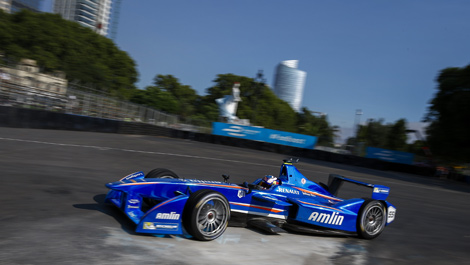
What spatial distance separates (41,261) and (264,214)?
3073mm

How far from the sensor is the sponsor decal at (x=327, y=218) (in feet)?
18.8

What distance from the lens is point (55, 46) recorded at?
49062 mm

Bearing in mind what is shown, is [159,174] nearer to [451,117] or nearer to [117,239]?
[117,239]

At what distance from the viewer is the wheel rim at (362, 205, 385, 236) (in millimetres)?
6223

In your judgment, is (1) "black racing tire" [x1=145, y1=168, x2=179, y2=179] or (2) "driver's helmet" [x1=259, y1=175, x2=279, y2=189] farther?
(2) "driver's helmet" [x1=259, y1=175, x2=279, y2=189]

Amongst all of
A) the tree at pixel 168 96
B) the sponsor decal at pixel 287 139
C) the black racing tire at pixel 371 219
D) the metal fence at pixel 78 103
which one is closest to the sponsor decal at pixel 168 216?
the black racing tire at pixel 371 219

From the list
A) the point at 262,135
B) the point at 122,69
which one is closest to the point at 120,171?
the point at 262,135

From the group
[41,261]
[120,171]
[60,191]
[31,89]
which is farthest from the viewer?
[31,89]

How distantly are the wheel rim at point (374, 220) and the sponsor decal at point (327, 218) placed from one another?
0.51 metres

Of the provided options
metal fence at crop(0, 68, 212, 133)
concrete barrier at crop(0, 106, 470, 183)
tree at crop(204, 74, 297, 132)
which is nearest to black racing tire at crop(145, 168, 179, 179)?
metal fence at crop(0, 68, 212, 133)

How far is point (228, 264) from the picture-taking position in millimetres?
4141

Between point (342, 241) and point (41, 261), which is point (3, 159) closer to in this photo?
point (41, 261)

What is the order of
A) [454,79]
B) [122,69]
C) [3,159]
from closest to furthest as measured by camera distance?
[3,159]
[454,79]
[122,69]

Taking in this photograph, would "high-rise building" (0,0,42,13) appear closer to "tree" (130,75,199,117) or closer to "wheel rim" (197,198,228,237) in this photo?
"tree" (130,75,199,117)
